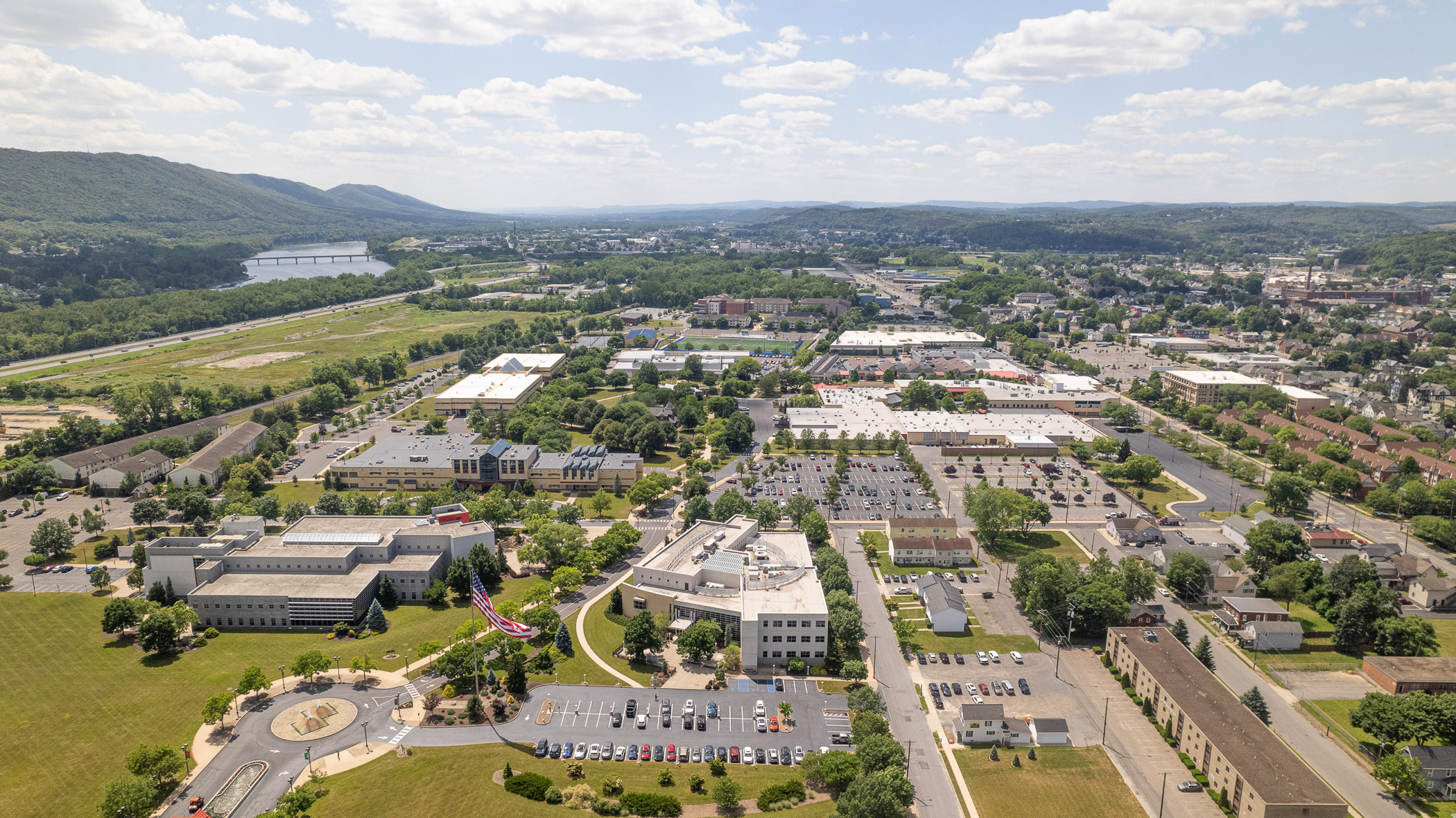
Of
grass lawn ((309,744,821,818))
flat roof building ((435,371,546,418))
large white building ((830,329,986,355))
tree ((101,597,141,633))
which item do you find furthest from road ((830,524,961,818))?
large white building ((830,329,986,355))

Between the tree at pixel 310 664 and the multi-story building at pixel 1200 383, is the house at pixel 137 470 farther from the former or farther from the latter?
the multi-story building at pixel 1200 383

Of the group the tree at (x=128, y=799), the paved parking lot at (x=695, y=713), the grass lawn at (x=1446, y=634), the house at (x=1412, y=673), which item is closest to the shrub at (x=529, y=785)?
the paved parking lot at (x=695, y=713)

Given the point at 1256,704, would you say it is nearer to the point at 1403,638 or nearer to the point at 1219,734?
the point at 1219,734

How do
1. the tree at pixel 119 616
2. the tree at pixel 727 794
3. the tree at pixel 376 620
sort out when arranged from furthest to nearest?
1. the tree at pixel 376 620
2. the tree at pixel 119 616
3. the tree at pixel 727 794

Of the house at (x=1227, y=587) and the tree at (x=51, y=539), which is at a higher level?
the tree at (x=51, y=539)

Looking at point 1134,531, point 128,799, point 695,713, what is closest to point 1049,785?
point 695,713

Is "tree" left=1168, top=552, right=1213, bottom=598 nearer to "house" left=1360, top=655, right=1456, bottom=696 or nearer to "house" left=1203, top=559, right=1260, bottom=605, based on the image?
"house" left=1203, top=559, right=1260, bottom=605
